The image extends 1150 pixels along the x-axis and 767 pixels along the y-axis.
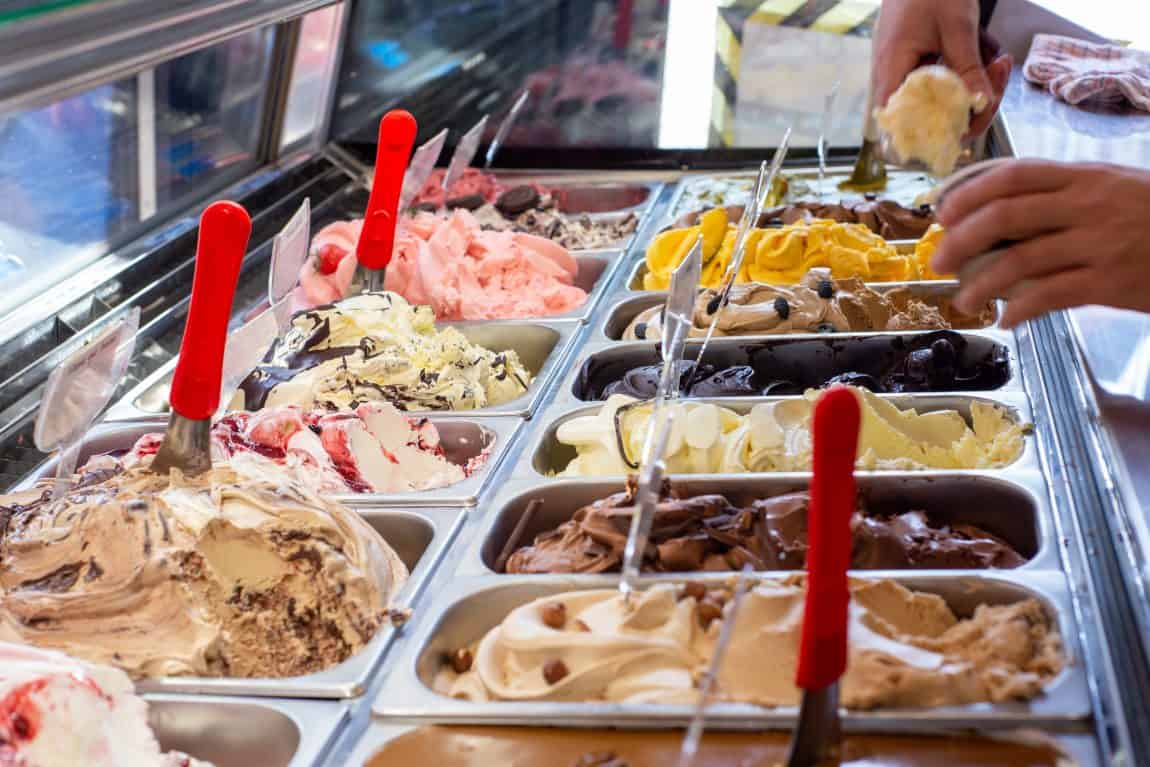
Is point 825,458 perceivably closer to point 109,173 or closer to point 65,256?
point 65,256

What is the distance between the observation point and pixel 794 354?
2625mm

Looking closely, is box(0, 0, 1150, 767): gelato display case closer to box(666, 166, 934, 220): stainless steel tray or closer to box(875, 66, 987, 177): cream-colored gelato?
box(666, 166, 934, 220): stainless steel tray

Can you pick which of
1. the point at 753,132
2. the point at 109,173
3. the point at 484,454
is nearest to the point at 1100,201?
the point at 484,454

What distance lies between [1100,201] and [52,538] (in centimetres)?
146

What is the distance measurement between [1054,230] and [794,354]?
1.22 metres

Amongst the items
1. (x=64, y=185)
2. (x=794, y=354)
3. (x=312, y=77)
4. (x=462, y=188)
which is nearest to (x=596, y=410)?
(x=794, y=354)

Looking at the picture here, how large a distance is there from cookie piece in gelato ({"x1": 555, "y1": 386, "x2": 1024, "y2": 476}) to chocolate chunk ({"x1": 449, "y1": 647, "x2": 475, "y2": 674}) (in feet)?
1.83

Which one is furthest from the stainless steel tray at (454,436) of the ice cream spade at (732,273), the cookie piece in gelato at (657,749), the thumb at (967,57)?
the thumb at (967,57)

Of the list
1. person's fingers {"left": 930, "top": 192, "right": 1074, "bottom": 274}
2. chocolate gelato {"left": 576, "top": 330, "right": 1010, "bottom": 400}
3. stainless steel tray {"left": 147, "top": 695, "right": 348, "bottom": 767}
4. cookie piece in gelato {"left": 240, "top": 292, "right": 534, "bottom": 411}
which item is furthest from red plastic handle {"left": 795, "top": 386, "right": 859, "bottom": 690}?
cookie piece in gelato {"left": 240, "top": 292, "right": 534, "bottom": 411}

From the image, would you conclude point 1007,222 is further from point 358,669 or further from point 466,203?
point 466,203

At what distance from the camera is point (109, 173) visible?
3139 mm

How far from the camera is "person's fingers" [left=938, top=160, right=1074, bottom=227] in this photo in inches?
54.7

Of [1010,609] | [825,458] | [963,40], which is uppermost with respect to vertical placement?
[963,40]

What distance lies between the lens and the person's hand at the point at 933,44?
2.37 m
